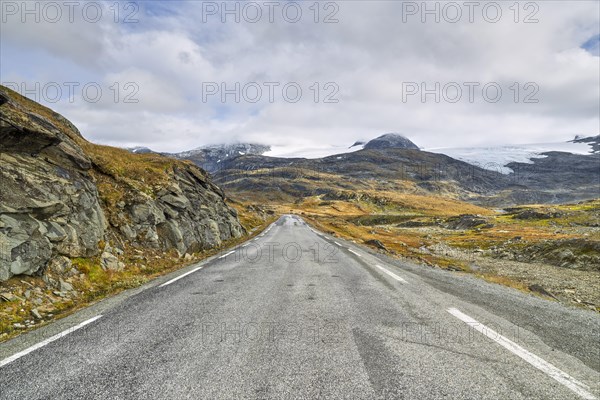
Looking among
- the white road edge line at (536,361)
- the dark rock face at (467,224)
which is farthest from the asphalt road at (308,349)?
the dark rock face at (467,224)

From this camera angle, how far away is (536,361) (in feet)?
16.7

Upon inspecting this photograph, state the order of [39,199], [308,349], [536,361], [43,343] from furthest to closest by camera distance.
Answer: [39,199] < [43,343] < [308,349] < [536,361]

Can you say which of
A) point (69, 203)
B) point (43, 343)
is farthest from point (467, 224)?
point (43, 343)

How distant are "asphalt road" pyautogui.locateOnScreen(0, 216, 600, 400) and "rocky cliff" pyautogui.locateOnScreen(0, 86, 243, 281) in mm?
3526

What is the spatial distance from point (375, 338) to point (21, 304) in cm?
854

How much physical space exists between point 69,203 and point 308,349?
11763 mm

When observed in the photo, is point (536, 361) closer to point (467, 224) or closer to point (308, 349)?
point (308, 349)

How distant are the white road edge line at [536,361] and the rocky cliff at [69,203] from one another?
1135 cm

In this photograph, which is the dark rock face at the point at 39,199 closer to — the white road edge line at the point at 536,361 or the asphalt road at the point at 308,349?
the asphalt road at the point at 308,349

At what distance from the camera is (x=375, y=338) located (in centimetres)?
584

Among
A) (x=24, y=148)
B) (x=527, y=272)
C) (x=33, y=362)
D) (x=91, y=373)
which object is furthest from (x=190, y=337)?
(x=527, y=272)

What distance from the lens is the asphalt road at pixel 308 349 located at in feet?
13.9

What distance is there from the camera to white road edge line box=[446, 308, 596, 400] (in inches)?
173

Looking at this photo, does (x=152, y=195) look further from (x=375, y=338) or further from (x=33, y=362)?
(x=375, y=338)
